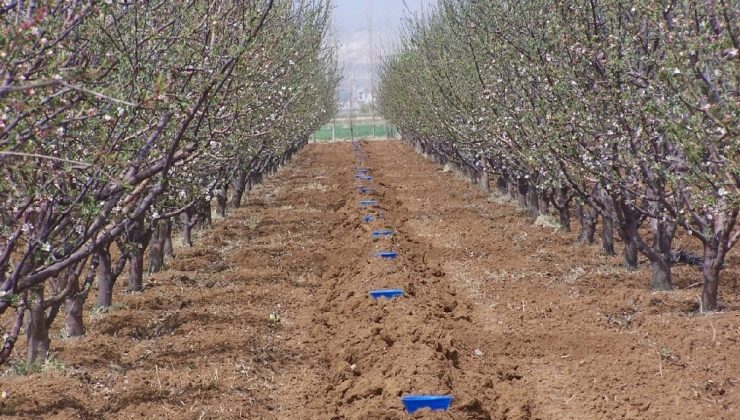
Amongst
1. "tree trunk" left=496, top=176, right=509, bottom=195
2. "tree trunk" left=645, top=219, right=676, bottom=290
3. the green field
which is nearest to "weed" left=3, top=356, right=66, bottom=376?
"tree trunk" left=645, top=219, right=676, bottom=290

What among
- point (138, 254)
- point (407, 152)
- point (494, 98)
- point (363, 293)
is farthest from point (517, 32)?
point (407, 152)

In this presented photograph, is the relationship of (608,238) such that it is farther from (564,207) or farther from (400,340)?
(400,340)

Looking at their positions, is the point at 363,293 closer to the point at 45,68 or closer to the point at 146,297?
the point at 146,297

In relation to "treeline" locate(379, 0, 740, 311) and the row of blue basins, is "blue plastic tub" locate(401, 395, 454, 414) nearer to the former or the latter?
the row of blue basins

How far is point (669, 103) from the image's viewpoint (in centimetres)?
749

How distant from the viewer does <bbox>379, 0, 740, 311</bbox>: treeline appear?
6906 mm

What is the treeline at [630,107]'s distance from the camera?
22.7ft

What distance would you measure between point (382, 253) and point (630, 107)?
569cm

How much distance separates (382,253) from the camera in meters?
13.6

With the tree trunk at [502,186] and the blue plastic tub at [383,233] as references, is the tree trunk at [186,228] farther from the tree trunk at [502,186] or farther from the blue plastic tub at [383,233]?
the tree trunk at [502,186]

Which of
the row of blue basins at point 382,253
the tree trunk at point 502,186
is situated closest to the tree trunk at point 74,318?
the row of blue basins at point 382,253

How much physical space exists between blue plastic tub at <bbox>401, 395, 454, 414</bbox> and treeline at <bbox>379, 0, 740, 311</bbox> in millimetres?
2766

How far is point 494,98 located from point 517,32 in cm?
104

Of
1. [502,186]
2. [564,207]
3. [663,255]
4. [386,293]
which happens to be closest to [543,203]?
[564,207]
